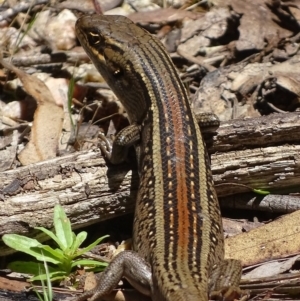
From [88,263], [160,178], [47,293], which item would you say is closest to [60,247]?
[88,263]

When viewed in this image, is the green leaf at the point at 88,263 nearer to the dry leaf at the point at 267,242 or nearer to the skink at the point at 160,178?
the skink at the point at 160,178

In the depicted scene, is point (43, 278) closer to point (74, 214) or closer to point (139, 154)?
point (74, 214)

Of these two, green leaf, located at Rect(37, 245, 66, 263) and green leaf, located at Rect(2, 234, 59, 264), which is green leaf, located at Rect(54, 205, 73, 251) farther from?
green leaf, located at Rect(2, 234, 59, 264)

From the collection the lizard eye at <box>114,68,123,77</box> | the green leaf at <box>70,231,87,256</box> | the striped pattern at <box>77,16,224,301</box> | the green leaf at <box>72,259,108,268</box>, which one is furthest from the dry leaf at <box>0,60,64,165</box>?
the green leaf at <box>72,259,108,268</box>

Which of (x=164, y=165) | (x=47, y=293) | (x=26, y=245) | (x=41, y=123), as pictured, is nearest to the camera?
(x=47, y=293)

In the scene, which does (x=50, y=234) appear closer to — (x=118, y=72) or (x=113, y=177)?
(x=113, y=177)

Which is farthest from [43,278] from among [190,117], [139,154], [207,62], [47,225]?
[207,62]
